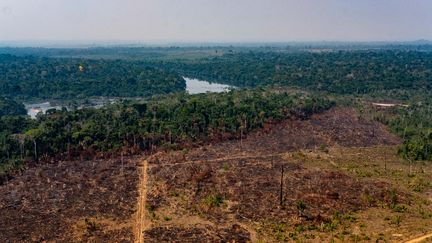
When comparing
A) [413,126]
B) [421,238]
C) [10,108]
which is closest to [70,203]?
[421,238]

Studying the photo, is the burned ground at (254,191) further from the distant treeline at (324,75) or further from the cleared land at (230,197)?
the distant treeline at (324,75)

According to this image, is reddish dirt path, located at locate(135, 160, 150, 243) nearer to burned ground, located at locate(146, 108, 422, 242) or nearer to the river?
burned ground, located at locate(146, 108, 422, 242)

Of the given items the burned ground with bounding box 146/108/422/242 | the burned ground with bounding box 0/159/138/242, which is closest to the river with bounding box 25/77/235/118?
the burned ground with bounding box 0/159/138/242

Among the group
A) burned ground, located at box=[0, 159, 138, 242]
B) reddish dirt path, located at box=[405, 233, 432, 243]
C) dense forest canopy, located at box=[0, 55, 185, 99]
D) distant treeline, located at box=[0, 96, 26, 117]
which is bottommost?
burned ground, located at box=[0, 159, 138, 242]

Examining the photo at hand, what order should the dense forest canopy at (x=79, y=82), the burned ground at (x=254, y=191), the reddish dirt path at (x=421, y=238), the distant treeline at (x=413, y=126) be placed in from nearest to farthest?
the reddish dirt path at (x=421, y=238)
the burned ground at (x=254, y=191)
the distant treeline at (x=413, y=126)
the dense forest canopy at (x=79, y=82)

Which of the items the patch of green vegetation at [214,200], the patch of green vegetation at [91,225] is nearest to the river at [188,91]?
the patch of green vegetation at [91,225]

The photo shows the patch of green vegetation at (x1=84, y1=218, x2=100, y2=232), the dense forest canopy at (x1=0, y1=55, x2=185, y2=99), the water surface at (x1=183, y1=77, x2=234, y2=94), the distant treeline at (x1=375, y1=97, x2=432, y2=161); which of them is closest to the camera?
the patch of green vegetation at (x1=84, y1=218, x2=100, y2=232)
